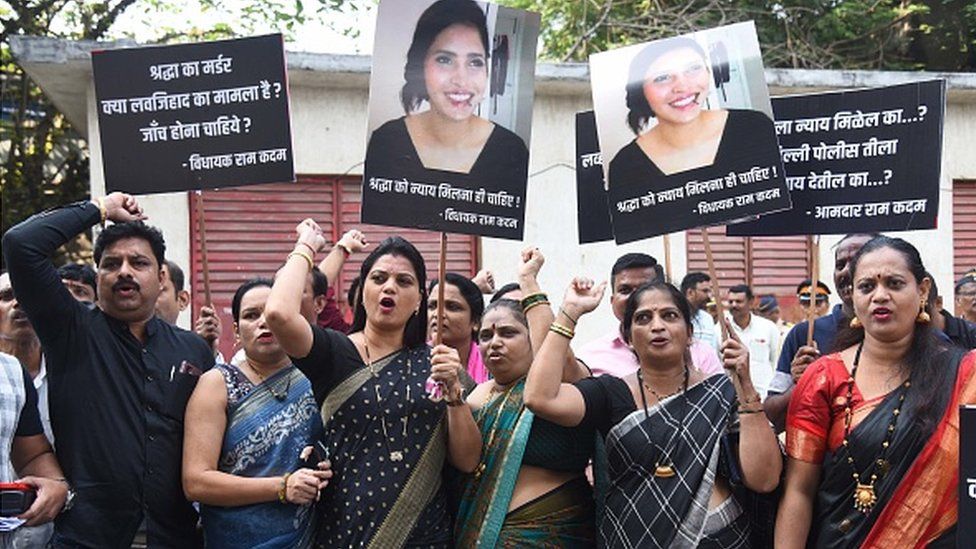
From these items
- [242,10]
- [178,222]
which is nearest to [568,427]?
[178,222]

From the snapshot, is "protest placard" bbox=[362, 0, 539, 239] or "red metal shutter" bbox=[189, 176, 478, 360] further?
"red metal shutter" bbox=[189, 176, 478, 360]

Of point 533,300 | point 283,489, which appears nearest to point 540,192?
point 533,300

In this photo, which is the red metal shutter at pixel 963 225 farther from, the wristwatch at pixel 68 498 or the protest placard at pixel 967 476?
the wristwatch at pixel 68 498

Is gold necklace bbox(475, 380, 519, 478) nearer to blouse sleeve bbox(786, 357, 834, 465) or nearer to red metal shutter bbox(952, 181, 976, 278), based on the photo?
blouse sleeve bbox(786, 357, 834, 465)

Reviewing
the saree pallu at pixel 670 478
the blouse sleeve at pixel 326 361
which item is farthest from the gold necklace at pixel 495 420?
the blouse sleeve at pixel 326 361

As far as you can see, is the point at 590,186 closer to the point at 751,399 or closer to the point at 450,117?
the point at 450,117

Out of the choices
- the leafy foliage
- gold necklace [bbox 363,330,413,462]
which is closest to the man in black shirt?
gold necklace [bbox 363,330,413,462]

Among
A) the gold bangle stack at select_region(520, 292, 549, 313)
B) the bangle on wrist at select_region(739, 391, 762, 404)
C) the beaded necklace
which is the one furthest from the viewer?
the gold bangle stack at select_region(520, 292, 549, 313)

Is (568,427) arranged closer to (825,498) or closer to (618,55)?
(825,498)

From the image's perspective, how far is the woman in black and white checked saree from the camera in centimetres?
401

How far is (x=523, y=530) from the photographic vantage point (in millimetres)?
4094

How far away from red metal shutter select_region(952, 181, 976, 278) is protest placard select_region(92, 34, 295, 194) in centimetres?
871

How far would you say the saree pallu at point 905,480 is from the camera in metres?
3.65

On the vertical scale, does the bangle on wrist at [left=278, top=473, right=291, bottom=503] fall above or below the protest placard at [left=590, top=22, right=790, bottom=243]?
below
